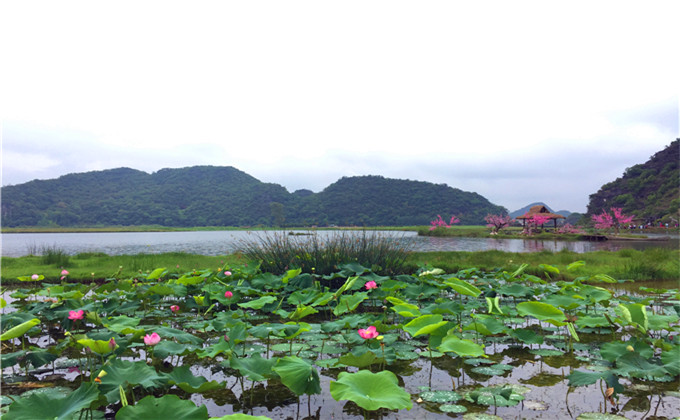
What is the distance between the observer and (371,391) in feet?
5.10

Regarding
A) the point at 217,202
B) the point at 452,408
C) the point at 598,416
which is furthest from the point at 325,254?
the point at 217,202

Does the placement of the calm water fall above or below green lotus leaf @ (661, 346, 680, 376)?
below

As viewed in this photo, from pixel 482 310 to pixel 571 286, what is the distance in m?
1.08

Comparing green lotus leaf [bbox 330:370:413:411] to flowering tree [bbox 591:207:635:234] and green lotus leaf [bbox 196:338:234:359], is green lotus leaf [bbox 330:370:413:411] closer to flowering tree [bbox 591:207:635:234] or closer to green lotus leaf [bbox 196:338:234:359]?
green lotus leaf [bbox 196:338:234:359]

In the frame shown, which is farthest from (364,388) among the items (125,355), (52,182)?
(52,182)

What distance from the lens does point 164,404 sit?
136cm

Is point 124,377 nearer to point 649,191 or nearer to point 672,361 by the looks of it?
point 672,361

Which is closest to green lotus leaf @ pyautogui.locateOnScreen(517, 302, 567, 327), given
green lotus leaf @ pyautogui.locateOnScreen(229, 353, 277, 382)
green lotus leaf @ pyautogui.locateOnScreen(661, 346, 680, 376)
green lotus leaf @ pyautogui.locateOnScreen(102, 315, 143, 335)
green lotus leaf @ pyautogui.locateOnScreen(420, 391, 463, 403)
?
green lotus leaf @ pyautogui.locateOnScreen(661, 346, 680, 376)

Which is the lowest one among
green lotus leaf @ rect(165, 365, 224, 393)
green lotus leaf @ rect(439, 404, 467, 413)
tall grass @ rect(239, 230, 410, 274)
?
green lotus leaf @ rect(439, 404, 467, 413)

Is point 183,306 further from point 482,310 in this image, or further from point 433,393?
point 482,310

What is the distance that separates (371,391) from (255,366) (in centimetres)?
70

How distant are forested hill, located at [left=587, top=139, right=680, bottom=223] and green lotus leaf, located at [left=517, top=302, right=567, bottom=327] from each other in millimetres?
42539

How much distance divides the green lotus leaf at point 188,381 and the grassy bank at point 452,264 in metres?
4.76

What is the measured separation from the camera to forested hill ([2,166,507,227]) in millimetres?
51500
